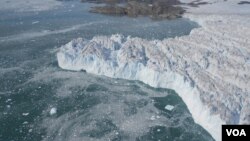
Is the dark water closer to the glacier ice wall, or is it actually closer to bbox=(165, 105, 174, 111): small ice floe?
bbox=(165, 105, 174, 111): small ice floe

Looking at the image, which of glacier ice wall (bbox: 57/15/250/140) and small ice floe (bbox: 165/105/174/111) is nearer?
glacier ice wall (bbox: 57/15/250/140)

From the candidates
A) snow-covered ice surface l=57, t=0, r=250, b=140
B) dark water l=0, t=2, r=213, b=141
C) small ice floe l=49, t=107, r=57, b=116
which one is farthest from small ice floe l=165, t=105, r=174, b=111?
small ice floe l=49, t=107, r=57, b=116

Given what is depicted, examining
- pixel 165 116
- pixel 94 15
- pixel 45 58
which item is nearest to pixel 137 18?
pixel 94 15

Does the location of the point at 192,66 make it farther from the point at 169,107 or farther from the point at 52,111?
the point at 52,111

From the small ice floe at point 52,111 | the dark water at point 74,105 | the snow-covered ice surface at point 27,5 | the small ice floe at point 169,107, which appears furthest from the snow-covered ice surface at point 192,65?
the snow-covered ice surface at point 27,5

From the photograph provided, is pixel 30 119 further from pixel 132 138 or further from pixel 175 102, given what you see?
pixel 175 102
